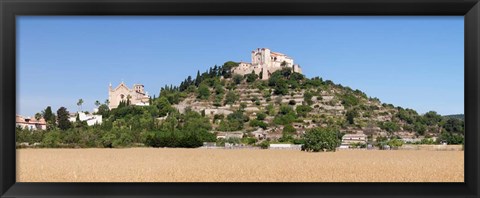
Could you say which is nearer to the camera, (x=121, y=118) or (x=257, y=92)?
(x=121, y=118)

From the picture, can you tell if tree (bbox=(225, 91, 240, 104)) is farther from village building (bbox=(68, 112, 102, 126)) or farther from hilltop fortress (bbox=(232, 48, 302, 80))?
village building (bbox=(68, 112, 102, 126))

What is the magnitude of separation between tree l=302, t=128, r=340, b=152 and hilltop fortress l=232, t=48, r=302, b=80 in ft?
20.0

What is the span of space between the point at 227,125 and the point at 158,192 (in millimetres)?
21736

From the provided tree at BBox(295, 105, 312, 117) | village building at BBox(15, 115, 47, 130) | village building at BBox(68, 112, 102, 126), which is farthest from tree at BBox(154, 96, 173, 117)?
village building at BBox(15, 115, 47, 130)

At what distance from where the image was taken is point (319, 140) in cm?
1245

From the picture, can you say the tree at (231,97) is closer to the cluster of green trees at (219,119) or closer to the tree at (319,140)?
the cluster of green trees at (219,119)

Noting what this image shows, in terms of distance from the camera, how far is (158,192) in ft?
8.96

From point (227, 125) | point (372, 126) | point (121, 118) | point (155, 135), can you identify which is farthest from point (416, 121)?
point (121, 118)

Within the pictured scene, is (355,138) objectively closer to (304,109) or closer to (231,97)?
(304,109)

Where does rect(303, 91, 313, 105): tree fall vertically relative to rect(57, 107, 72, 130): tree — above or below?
above

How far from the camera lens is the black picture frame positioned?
269 cm

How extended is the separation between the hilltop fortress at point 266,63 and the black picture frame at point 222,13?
15518mm

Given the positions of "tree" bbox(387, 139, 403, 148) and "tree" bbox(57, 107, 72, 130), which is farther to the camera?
"tree" bbox(387, 139, 403, 148)
